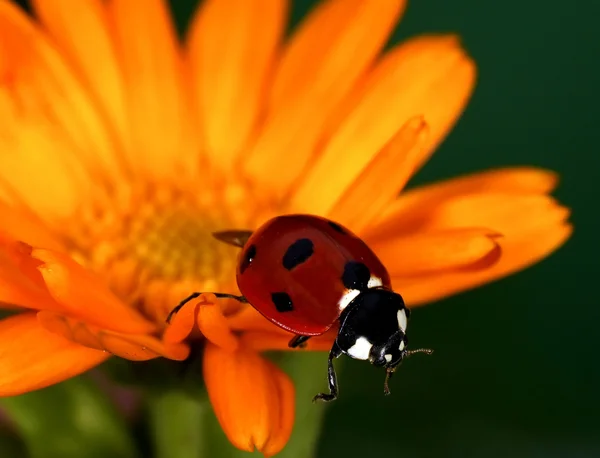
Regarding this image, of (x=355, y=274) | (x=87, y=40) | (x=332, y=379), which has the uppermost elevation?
(x=87, y=40)

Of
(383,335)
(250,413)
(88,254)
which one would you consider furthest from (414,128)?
(88,254)

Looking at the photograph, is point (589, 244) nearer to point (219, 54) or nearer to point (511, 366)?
point (511, 366)

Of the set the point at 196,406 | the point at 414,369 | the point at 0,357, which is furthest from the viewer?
the point at 414,369

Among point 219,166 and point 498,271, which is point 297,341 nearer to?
point 498,271

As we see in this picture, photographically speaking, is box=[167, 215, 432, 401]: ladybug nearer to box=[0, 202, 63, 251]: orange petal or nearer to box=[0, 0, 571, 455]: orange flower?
box=[0, 0, 571, 455]: orange flower

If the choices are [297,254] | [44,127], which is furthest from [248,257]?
[44,127]

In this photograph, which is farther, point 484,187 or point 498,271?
point 484,187
